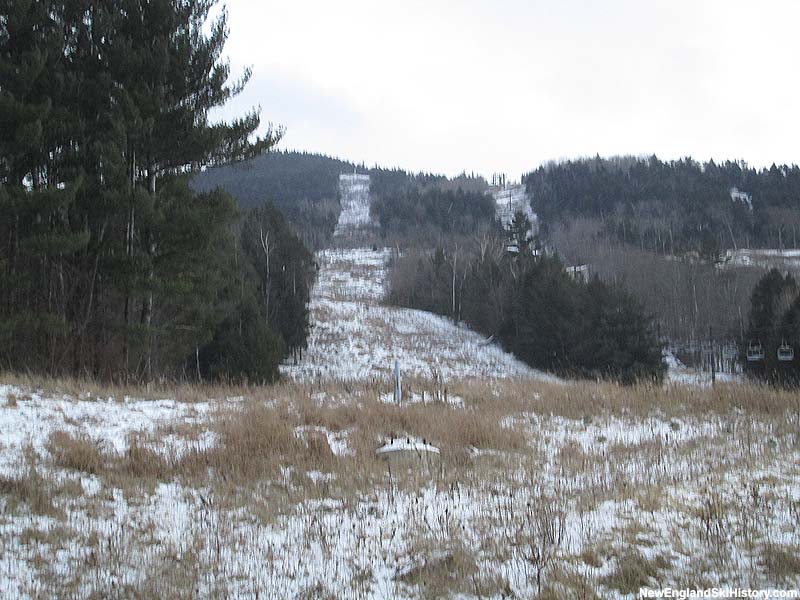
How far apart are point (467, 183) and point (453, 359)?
148996 mm

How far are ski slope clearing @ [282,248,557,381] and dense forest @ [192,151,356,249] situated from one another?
5500cm

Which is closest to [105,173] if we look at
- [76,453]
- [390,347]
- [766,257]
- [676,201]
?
[76,453]

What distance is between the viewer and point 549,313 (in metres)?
42.8

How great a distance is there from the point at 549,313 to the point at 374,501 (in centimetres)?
3890

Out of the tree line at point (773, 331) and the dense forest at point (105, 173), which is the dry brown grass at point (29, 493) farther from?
the tree line at point (773, 331)

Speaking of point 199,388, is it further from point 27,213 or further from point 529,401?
point 529,401

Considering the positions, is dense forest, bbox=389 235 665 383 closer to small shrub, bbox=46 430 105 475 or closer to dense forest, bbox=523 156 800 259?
small shrub, bbox=46 430 105 475

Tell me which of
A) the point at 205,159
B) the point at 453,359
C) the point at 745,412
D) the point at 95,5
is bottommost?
the point at 453,359

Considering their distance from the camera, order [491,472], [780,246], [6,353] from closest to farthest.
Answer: [491,472], [6,353], [780,246]

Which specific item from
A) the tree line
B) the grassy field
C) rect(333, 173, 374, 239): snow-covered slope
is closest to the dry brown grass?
the grassy field

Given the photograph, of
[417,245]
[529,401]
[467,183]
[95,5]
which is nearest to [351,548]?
[529,401]

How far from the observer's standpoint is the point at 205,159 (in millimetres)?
14375

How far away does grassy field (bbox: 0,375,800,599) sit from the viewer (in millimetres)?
3818

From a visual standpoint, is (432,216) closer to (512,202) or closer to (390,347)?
(512,202)
